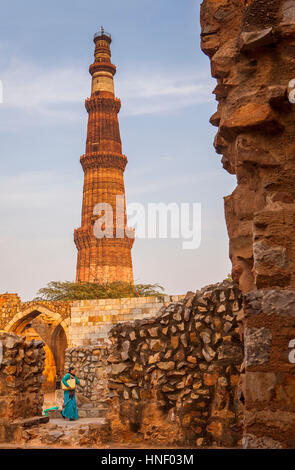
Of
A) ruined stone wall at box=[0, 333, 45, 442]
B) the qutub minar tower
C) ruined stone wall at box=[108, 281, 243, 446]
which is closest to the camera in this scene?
ruined stone wall at box=[108, 281, 243, 446]

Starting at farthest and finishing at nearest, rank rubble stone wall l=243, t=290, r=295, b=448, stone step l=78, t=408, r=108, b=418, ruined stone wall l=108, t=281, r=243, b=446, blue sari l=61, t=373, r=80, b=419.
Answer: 1. stone step l=78, t=408, r=108, b=418
2. blue sari l=61, t=373, r=80, b=419
3. ruined stone wall l=108, t=281, r=243, b=446
4. rubble stone wall l=243, t=290, r=295, b=448

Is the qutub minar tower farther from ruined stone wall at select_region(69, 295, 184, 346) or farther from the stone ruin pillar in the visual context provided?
the stone ruin pillar

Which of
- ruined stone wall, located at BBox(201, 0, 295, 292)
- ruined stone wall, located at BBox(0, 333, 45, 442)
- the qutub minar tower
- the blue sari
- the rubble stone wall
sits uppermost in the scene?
the qutub minar tower

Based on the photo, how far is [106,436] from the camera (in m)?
4.51

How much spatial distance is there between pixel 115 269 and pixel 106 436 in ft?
88.3

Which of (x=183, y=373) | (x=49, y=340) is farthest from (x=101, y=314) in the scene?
(x=183, y=373)

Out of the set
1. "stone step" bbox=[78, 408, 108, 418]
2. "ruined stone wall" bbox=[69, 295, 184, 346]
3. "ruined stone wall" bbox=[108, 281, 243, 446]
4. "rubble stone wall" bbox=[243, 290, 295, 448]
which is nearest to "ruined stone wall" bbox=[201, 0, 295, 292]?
"rubble stone wall" bbox=[243, 290, 295, 448]

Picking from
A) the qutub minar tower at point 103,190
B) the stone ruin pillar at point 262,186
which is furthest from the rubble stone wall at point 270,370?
the qutub minar tower at point 103,190

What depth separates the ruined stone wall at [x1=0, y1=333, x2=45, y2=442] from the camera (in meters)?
5.74

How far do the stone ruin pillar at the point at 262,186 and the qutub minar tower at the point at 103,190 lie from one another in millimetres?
28586

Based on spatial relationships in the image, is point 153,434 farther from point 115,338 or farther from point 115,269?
point 115,269

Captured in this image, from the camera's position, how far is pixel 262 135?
2361 millimetres

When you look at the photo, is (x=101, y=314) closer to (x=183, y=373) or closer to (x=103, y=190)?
(x=183, y=373)

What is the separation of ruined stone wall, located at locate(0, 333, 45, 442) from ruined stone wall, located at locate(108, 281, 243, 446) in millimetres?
1844
